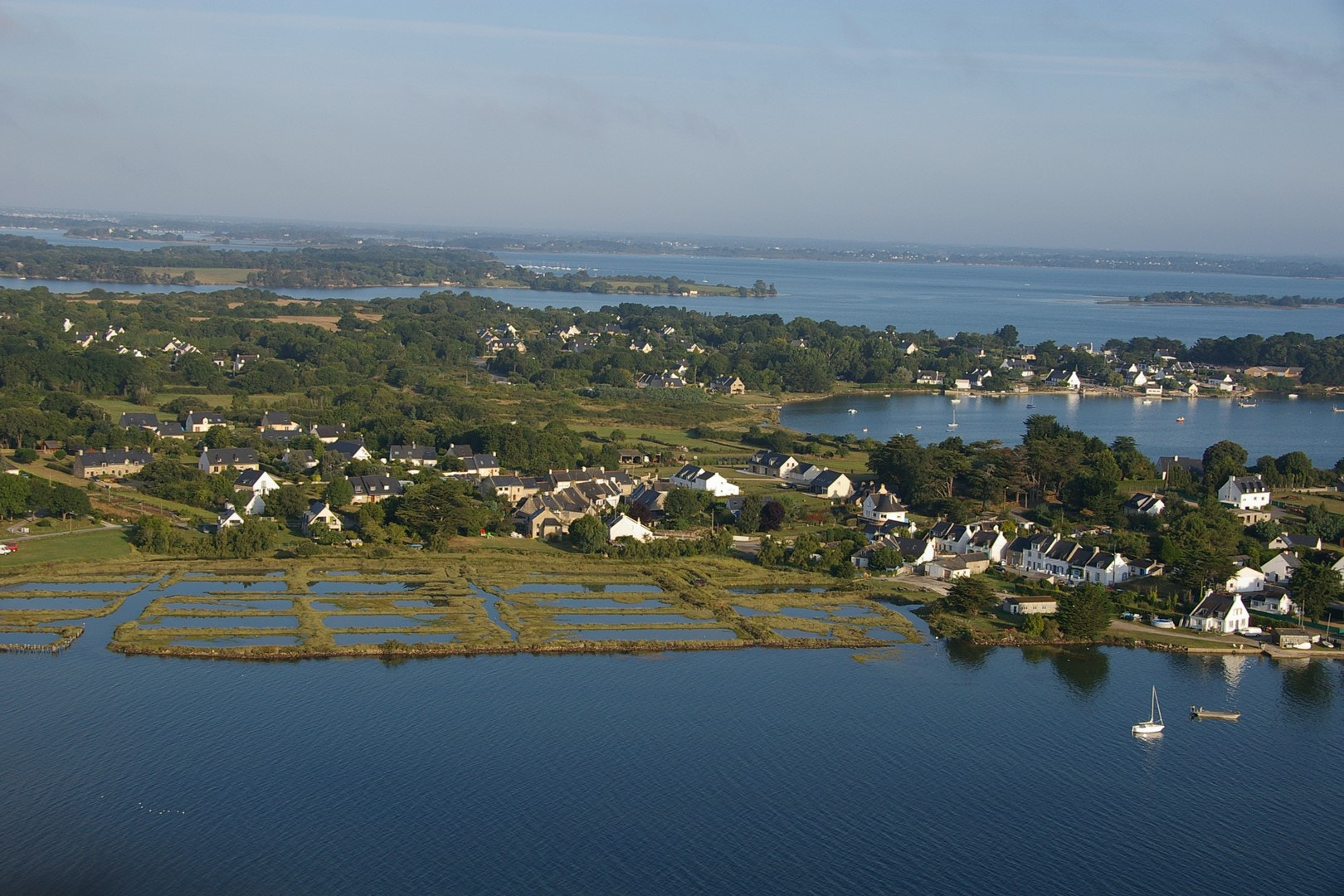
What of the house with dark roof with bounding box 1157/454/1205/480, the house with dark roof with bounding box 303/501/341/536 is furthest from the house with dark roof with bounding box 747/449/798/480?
the house with dark roof with bounding box 303/501/341/536

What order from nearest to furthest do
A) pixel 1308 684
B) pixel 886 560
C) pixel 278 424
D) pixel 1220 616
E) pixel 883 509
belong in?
pixel 1308 684 < pixel 1220 616 < pixel 886 560 < pixel 883 509 < pixel 278 424

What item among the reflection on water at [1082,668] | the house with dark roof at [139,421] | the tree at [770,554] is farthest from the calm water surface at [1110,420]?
the house with dark roof at [139,421]

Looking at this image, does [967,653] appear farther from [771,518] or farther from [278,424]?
[278,424]

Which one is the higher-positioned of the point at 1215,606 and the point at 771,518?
the point at 1215,606

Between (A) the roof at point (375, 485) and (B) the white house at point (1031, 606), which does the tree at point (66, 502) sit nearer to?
(A) the roof at point (375, 485)

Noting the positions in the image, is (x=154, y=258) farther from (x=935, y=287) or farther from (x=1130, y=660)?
(x=1130, y=660)

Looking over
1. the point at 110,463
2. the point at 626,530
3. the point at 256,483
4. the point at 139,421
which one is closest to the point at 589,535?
the point at 626,530

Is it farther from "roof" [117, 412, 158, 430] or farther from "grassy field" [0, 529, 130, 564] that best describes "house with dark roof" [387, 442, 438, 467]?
"grassy field" [0, 529, 130, 564]
